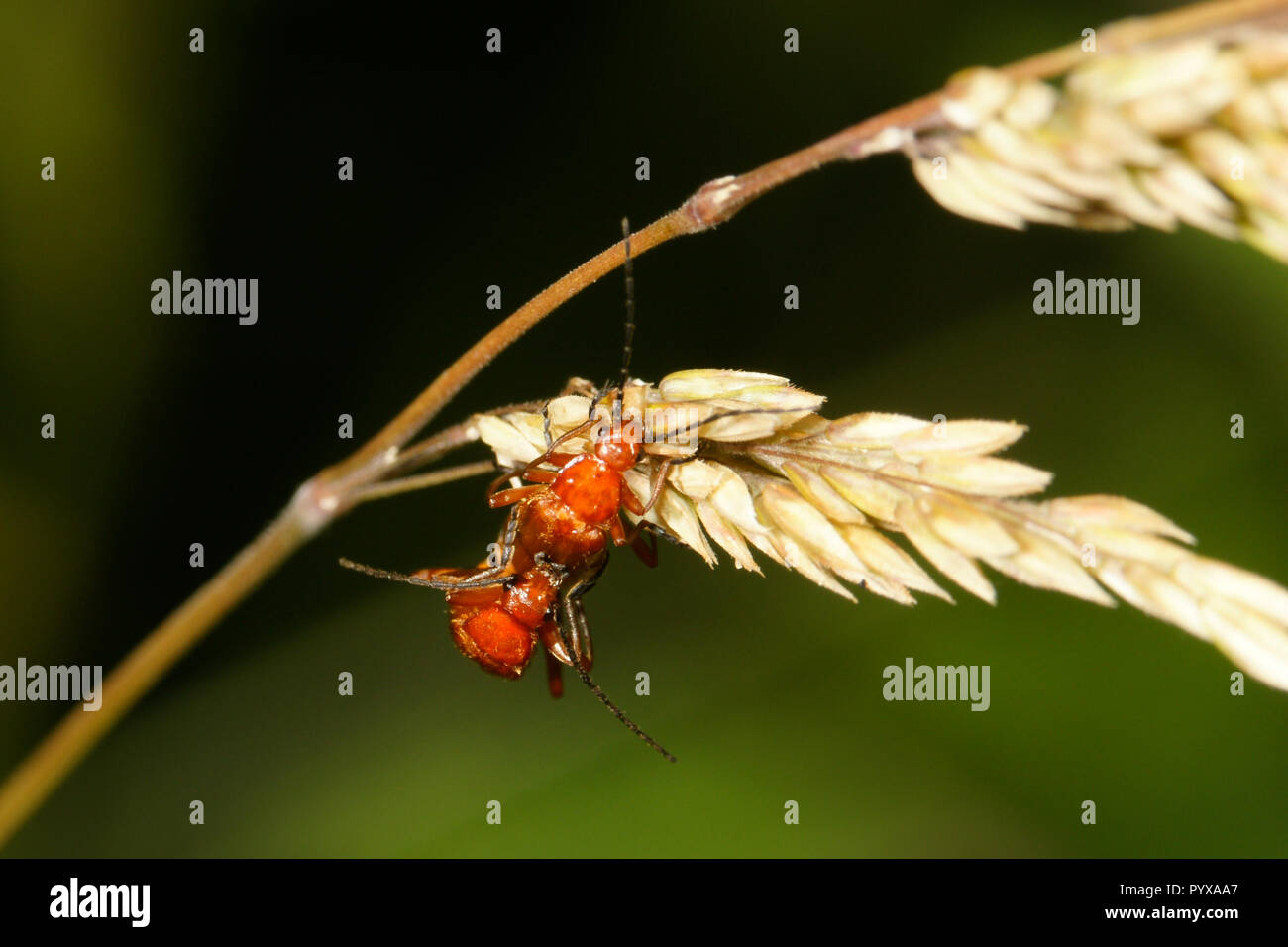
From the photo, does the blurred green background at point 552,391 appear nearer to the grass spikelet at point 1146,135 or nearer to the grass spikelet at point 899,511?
the grass spikelet at point 899,511

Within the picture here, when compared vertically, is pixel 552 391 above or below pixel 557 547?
above

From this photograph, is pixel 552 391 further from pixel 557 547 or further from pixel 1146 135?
pixel 1146 135

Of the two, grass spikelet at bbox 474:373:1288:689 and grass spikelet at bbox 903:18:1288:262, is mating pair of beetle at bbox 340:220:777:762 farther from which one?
grass spikelet at bbox 903:18:1288:262

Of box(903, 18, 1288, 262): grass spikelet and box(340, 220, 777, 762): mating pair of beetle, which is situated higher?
box(903, 18, 1288, 262): grass spikelet

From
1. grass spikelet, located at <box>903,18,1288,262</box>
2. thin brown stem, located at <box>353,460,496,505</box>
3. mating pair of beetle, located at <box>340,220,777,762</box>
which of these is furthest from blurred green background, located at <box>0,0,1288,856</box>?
grass spikelet, located at <box>903,18,1288,262</box>

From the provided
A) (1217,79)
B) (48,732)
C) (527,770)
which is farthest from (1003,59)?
(48,732)

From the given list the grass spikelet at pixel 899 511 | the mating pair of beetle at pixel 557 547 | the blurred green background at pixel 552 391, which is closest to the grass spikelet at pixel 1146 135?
the grass spikelet at pixel 899 511

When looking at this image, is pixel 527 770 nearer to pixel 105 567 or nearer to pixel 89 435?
pixel 105 567

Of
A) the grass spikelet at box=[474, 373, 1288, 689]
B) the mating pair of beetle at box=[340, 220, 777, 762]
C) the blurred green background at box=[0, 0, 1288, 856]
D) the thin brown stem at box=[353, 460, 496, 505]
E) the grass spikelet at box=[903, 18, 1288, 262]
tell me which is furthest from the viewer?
the blurred green background at box=[0, 0, 1288, 856]

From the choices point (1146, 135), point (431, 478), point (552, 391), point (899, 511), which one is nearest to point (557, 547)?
point (431, 478)

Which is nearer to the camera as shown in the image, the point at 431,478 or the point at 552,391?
the point at 431,478
